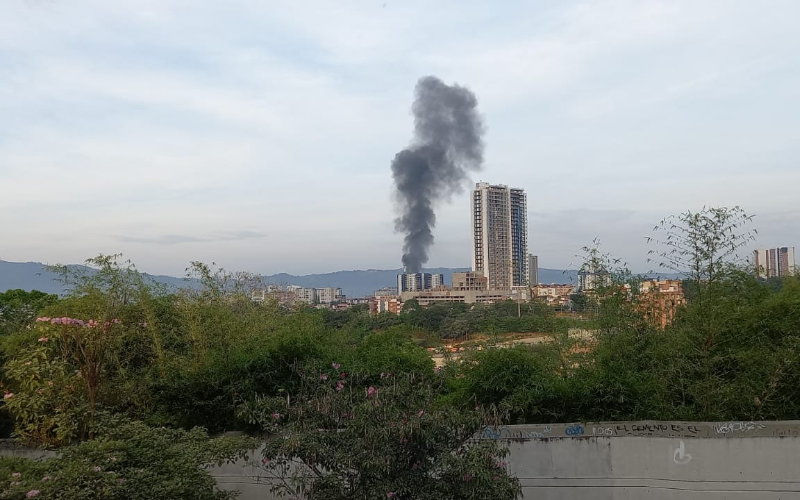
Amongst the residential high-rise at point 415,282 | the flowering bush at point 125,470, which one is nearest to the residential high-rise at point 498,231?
the residential high-rise at point 415,282

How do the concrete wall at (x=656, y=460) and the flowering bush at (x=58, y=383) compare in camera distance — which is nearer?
the concrete wall at (x=656, y=460)

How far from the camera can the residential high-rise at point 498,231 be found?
105000mm

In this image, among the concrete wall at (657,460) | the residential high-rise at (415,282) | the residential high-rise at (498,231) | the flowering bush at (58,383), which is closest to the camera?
the concrete wall at (657,460)

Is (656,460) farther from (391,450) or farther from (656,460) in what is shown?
(391,450)

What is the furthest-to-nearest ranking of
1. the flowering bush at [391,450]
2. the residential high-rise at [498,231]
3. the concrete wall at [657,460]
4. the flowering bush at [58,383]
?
1. the residential high-rise at [498,231]
2. the flowering bush at [58,383]
3. the concrete wall at [657,460]
4. the flowering bush at [391,450]

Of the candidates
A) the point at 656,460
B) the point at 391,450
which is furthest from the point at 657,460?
the point at 391,450

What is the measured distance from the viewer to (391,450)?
13.5 feet

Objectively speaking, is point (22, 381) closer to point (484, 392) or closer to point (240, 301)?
point (240, 301)

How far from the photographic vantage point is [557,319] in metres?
8.47

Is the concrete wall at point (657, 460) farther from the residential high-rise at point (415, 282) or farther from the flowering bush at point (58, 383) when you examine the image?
the residential high-rise at point (415, 282)

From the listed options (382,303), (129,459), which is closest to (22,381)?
(129,459)

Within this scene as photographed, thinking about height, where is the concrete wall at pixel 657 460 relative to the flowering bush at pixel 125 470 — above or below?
below

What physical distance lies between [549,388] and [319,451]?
9.65 ft

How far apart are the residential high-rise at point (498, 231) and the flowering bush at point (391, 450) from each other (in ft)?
329
